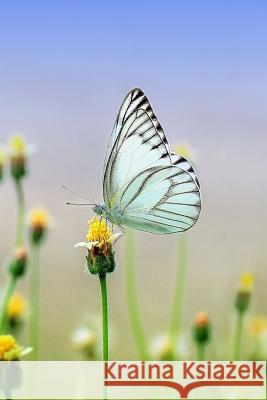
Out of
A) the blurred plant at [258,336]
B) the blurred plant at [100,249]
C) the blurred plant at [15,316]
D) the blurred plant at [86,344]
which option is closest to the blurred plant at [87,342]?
the blurred plant at [86,344]

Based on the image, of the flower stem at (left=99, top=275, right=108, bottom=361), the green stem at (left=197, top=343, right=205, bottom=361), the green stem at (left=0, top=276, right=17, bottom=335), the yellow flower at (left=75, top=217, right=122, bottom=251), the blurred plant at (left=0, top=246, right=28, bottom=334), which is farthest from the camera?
the green stem at (left=197, top=343, right=205, bottom=361)

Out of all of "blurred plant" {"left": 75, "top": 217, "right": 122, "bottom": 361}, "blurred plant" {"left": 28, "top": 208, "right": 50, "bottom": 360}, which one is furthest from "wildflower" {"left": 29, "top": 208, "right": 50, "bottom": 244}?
"blurred plant" {"left": 75, "top": 217, "right": 122, "bottom": 361}

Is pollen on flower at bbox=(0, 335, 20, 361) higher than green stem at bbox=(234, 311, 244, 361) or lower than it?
higher

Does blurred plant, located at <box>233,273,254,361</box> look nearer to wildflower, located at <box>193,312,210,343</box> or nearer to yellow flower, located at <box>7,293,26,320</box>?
wildflower, located at <box>193,312,210,343</box>

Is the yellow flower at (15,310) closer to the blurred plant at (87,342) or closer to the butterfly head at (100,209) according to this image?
the blurred plant at (87,342)

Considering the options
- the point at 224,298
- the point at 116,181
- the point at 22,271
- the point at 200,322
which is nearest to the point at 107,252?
the point at 116,181

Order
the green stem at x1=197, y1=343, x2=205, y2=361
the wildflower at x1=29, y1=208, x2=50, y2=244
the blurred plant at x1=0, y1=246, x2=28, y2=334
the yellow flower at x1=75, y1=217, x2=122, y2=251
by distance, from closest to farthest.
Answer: the yellow flower at x1=75, y1=217, x2=122, y2=251 < the blurred plant at x1=0, y1=246, x2=28, y2=334 < the green stem at x1=197, y1=343, x2=205, y2=361 < the wildflower at x1=29, y1=208, x2=50, y2=244

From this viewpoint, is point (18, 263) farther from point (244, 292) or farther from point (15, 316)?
point (244, 292)
